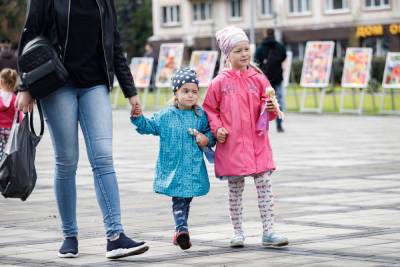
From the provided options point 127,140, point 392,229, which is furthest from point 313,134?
point 392,229

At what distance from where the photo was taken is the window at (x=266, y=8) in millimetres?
81625

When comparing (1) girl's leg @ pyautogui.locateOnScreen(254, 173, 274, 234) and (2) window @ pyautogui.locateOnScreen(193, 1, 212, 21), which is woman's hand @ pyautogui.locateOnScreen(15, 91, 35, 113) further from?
(2) window @ pyautogui.locateOnScreen(193, 1, 212, 21)

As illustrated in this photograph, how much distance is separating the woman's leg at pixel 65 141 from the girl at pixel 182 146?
501 mm

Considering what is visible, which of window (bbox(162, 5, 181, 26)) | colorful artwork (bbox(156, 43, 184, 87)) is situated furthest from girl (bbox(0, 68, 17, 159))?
window (bbox(162, 5, 181, 26))

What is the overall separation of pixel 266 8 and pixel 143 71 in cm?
4539

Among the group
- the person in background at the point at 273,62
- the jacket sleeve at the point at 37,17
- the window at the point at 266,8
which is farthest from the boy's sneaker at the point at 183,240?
the window at the point at 266,8

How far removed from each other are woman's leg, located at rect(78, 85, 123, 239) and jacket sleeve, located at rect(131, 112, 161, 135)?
27 centimetres

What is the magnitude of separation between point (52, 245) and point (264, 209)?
5.00 ft

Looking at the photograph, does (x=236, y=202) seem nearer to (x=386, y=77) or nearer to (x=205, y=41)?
(x=386, y=77)

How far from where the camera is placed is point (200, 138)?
338 inches

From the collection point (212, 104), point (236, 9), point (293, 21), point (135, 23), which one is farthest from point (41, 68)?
point (135, 23)

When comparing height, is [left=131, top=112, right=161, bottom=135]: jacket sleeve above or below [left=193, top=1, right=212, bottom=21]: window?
above

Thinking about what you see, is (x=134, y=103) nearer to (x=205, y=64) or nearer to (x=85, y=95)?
(x=85, y=95)

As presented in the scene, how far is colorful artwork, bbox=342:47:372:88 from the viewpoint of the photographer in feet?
96.6
